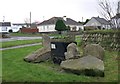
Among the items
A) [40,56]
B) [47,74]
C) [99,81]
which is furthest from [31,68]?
[99,81]

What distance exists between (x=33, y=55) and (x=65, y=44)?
1729 millimetres

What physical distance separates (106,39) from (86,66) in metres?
8.90

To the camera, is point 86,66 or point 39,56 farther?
point 39,56

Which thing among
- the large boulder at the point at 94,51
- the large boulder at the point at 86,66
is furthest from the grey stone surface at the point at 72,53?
the large boulder at the point at 86,66

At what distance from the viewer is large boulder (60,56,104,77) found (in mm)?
8117

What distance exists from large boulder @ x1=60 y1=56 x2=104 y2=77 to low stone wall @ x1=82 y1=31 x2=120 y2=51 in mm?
6990

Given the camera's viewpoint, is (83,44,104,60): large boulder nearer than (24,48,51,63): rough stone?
Yes

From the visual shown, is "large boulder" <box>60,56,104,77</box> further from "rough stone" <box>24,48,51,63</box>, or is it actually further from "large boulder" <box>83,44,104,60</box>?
"rough stone" <box>24,48,51,63</box>

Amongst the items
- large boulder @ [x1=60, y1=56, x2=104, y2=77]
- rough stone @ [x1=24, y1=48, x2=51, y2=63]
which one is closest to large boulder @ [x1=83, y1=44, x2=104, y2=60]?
large boulder @ [x1=60, y1=56, x2=104, y2=77]

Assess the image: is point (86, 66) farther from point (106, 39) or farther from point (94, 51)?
point (106, 39)

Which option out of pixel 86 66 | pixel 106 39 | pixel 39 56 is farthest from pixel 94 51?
pixel 106 39

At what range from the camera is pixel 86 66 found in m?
8.30

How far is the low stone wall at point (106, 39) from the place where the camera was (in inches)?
614

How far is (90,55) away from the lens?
923 cm
